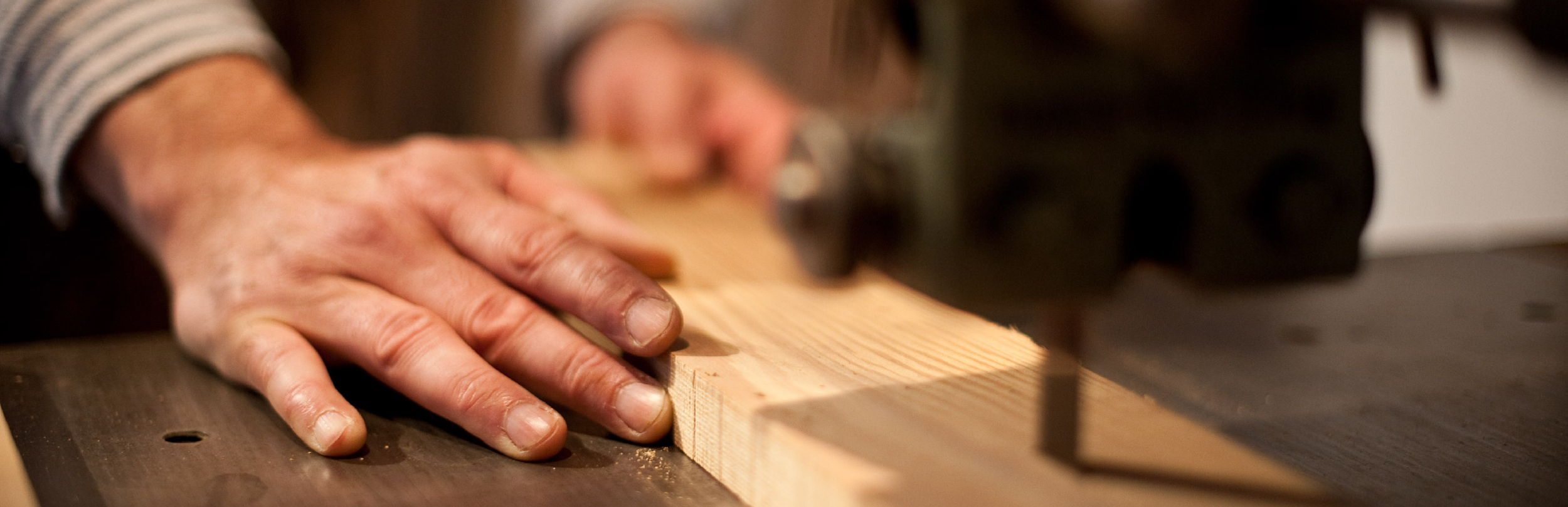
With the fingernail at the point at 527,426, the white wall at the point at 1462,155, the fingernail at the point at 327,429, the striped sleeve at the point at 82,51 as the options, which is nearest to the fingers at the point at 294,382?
the fingernail at the point at 327,429

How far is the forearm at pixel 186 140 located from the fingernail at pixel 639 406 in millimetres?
439

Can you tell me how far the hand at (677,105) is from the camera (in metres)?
1.82

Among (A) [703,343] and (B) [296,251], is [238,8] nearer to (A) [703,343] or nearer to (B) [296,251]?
(B) [296,251]

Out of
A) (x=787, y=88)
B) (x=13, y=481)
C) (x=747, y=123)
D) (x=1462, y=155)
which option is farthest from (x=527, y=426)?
(x=787, y=88)

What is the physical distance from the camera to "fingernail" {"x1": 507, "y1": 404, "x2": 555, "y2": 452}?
2.49 ft

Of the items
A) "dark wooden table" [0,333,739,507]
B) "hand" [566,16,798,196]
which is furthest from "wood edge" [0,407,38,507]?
"hand" [566,16,798,196]

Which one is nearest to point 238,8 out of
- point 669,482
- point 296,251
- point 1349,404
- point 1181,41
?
point 296,251

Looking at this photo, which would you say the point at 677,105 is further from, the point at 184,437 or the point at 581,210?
the point at 184,437

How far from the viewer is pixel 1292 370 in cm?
100

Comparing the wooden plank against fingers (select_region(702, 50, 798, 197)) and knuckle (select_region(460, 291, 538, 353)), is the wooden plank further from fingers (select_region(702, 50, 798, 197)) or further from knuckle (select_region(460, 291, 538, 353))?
fingers (select_region(702, 50, 798, 197))

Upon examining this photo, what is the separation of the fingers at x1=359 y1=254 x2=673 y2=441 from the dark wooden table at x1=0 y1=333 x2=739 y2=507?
3 cm

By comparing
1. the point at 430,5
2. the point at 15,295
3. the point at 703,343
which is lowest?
the point at 15,295

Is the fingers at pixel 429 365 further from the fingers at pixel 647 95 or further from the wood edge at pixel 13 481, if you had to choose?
the fingers at pixel 647 95

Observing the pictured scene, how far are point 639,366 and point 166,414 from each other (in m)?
0.38
